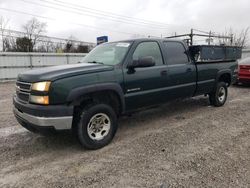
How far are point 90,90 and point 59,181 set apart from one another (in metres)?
1.45

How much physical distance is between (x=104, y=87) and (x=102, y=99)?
31 centimetres

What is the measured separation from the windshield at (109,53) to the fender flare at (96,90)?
0.53 metres

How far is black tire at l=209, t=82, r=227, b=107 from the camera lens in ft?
23.7

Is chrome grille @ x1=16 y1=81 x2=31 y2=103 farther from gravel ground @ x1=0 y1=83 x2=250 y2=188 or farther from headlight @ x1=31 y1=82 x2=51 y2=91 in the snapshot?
gravel ground @ x1=0 y1=83 x2=250 y2=188

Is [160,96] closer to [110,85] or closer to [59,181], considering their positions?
[110,85]

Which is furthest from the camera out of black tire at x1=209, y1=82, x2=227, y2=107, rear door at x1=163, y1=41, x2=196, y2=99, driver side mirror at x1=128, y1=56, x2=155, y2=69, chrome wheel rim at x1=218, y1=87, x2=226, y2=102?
chrome wheel rim at x1=218, y1=87, x2=226, y2=102

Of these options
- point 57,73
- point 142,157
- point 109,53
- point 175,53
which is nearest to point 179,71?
point 175,53

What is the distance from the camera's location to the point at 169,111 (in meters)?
6.96

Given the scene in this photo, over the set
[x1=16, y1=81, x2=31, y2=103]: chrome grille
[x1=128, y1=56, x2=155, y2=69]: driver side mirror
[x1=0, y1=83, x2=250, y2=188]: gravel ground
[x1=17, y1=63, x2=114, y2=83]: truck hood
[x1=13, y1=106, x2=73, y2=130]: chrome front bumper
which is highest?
[x1=128, y1=56, x2=155, y2=69]: driver side mirror

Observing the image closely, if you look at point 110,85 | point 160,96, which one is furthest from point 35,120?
point 160,96

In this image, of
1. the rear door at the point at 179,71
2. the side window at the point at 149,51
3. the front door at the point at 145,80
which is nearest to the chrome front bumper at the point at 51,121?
the front door at the point at 145,80

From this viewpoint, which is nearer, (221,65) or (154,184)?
(154,184)

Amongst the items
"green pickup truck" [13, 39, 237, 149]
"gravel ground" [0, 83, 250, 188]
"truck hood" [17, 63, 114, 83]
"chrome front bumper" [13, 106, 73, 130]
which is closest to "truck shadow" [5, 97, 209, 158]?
"gravel ground" [0, 83, 250, 188]

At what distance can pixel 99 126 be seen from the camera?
4.46m
